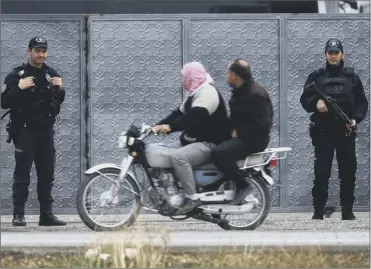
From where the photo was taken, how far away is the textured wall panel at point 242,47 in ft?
42.3

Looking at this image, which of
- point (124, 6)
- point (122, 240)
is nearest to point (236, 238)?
point (122, 240)

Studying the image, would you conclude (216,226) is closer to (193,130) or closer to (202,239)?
(193,130)

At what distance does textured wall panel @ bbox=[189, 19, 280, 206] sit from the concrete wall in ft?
0.04

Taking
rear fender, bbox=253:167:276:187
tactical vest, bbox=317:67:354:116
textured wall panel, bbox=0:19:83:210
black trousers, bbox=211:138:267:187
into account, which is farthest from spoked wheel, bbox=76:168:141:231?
textured wall panel, bbox=0:19:83:210

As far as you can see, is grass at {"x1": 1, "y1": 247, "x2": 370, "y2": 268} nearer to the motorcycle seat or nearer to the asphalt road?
the asphalt road

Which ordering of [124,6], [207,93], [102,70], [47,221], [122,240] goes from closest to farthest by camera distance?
[122,240] → [207,93] → [47,221] → [102,70] → [124,6]

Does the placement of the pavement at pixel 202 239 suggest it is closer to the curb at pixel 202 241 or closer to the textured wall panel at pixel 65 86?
the curb at pixel 202 241

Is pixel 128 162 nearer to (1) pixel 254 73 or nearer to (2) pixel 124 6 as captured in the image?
(1) pixel 254 73

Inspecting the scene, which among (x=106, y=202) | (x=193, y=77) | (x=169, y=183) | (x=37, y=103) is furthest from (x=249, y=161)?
(x=37, y=103)

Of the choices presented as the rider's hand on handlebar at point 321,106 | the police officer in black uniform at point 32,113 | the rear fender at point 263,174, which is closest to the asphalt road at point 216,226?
the police officer in black uniform at point 32,113

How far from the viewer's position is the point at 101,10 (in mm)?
15961

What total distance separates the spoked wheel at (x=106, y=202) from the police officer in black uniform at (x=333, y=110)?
245cm

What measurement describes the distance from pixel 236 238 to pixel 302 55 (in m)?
4.62

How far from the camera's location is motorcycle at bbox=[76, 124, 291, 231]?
9.91 meters
